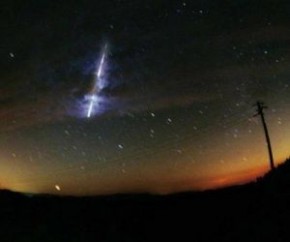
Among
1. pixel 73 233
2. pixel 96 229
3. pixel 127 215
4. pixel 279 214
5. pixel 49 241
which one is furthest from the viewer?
pixel 127 215

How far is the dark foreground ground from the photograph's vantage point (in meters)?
26.5

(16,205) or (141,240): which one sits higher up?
(16,205)

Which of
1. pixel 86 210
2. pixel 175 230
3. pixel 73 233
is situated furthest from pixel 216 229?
pixel 86 210

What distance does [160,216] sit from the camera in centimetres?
3953

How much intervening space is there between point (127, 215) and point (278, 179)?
45.8 feet

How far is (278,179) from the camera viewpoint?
102 ft

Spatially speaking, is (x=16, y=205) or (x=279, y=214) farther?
(x=16, y=205)

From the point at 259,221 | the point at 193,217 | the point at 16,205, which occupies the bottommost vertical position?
the point at 259,221

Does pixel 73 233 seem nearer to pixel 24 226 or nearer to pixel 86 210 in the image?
pixel 24 226

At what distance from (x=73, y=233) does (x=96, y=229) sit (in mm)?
2589

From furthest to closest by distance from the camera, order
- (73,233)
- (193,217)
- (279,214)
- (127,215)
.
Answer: (127,215) → (193,217) → (73,233) → (279,214)

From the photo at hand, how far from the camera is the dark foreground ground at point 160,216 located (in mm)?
26500

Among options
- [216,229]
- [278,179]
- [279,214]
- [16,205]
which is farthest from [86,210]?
[279,214]

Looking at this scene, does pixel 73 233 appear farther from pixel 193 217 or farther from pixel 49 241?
pixel 193 217
